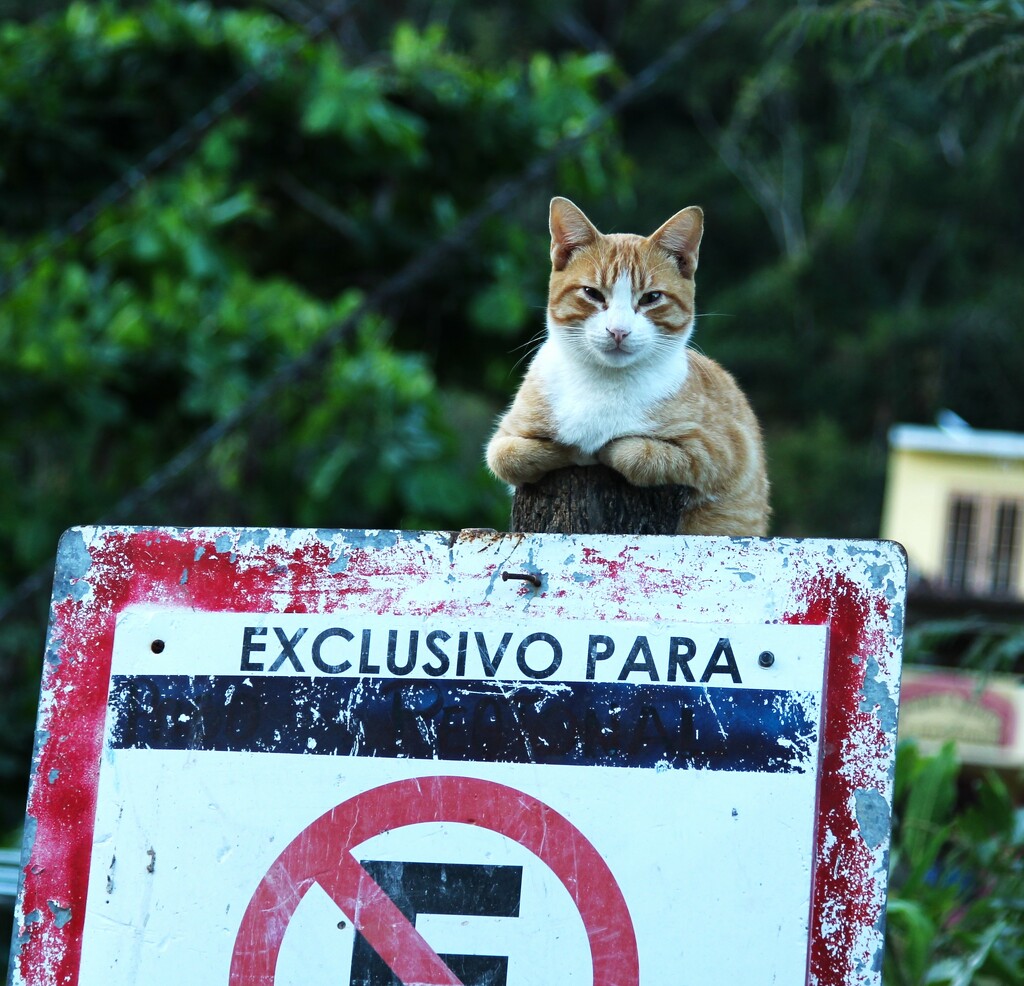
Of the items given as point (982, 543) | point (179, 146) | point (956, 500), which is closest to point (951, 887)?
point (179, 146)

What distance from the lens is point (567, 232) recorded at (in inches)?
86.3

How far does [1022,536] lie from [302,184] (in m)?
12.8

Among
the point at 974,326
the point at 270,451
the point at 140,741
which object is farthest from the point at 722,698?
the point at 974,326

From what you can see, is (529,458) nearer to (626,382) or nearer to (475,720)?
(626,382)

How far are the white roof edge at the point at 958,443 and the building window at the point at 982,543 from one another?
0.67m

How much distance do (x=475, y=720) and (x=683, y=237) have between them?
93 cm

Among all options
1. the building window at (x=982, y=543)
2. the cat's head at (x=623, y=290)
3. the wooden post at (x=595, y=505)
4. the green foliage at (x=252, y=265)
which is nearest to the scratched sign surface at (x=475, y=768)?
the wooden post at (x=595, y=505)

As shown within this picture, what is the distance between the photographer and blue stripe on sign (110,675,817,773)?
1.48 meters

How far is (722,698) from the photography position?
4.91ft

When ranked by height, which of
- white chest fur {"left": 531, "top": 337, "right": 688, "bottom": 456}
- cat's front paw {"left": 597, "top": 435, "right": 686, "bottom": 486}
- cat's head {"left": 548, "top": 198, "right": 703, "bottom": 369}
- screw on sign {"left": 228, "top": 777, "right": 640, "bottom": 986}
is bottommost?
screw on sign {"left": 228, "top": 777, "right": 640, "bottom": 986}

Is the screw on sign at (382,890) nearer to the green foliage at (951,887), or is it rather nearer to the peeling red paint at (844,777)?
the peeling red paint at (844,777)

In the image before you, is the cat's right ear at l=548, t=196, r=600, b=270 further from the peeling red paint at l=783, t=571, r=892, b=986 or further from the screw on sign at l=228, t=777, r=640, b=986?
the screw on sign at l=228, t=777, r=640, b=986

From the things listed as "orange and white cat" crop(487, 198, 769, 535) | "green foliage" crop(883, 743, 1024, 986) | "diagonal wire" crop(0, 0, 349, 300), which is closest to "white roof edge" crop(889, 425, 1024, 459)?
"diagonal wire" crop(0, 0, 349, 300)

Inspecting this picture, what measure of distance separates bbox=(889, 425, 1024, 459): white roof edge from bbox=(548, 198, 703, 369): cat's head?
14.8 m
